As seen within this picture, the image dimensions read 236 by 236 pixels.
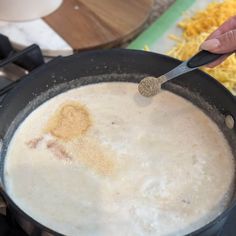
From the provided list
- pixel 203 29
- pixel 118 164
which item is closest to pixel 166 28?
pixel 203 29

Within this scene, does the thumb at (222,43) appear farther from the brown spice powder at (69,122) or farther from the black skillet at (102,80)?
the brown spice powder at (69,122)

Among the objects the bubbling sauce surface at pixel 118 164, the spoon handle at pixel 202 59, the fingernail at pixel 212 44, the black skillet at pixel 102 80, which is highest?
the fingernail at pixel 212 44

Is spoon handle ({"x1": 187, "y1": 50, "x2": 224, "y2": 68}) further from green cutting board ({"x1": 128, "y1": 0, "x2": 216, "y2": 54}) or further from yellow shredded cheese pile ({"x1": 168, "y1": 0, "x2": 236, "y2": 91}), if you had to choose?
green cutting board ({"x1": 128, "y1": 0, "x2": 216, "y2": 54})

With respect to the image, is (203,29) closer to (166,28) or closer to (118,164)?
(166,28)

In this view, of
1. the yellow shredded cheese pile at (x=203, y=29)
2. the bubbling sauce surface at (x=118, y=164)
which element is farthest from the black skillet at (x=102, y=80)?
the yellow shredded cheese pile at (x=203, y=29)

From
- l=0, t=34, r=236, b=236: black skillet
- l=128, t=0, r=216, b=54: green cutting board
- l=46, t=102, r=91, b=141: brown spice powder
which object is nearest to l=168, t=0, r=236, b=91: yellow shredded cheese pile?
l=128, t=0, r=216, b=54: green cutting board
